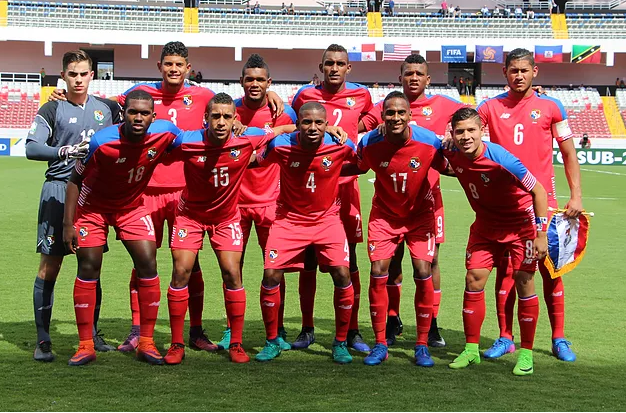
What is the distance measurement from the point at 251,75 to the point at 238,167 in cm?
89

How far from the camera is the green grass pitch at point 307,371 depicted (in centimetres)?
464

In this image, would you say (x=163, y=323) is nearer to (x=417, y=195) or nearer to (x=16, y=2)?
(x=417, y=195)

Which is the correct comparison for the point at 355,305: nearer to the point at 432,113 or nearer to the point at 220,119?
the point at 432,113

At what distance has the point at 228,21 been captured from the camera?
139 ft

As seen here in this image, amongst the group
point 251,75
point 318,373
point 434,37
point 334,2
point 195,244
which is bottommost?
point 318,373

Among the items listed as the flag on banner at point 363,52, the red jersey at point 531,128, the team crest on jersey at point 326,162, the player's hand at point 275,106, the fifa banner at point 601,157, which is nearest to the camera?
the team crest on jersey at point 326,162

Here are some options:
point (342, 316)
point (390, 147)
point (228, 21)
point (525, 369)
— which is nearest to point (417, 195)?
point (390, 147)

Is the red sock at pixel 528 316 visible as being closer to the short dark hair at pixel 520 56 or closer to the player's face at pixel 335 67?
the short dark hair at pixel 520 56

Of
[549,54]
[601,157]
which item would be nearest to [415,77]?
[601,157]

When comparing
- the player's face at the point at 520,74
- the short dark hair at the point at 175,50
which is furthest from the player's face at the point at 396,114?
the short dark hair at the point at 175,50

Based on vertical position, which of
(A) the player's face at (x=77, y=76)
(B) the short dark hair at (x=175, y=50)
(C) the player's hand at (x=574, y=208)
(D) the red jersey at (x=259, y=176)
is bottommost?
(C) the player's hand at (x=574, y=208)

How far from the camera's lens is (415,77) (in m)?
6.32

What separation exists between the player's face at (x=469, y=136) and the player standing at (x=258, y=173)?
1622 mm

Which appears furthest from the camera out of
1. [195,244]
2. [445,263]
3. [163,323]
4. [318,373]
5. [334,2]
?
[334,2]
